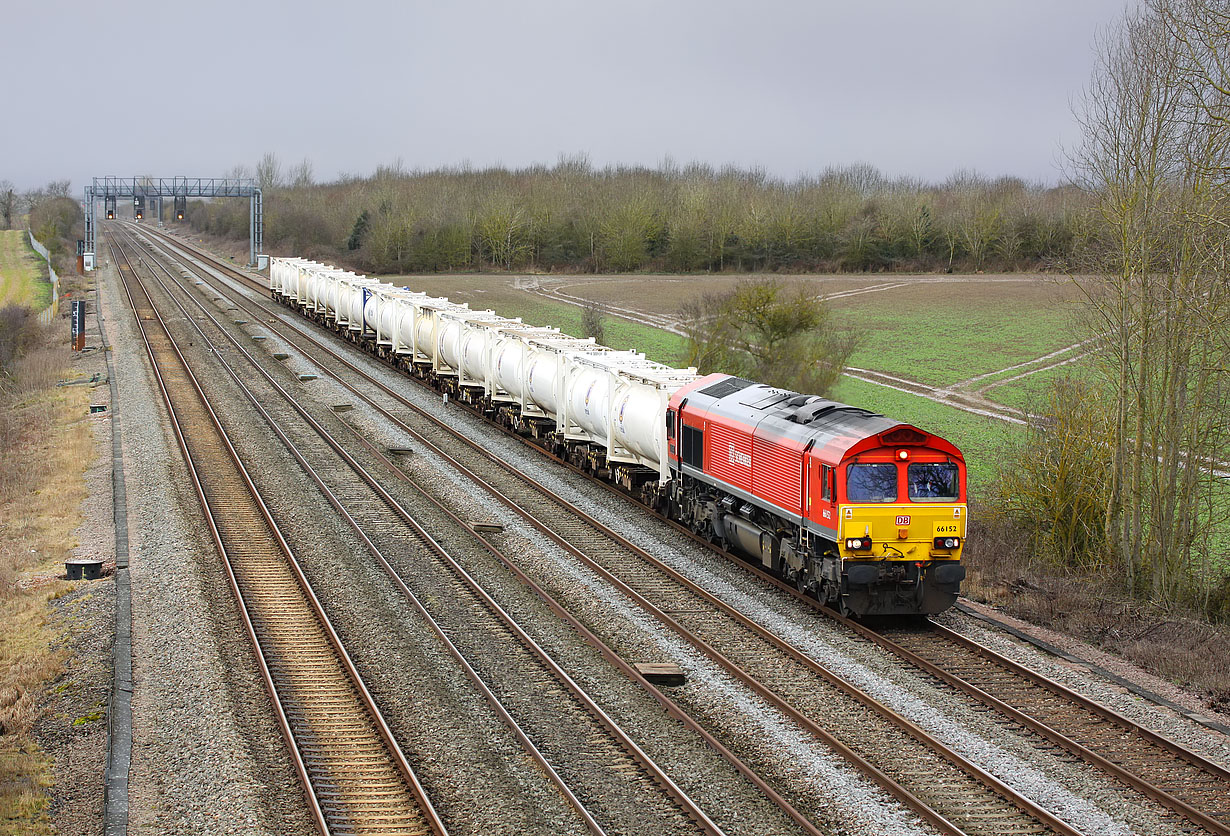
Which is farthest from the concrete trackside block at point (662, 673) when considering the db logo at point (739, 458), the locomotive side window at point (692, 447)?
the locomotive side window at point (692, 447)

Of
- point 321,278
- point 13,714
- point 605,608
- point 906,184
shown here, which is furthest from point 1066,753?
point 906,184

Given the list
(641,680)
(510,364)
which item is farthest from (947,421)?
(641,680)

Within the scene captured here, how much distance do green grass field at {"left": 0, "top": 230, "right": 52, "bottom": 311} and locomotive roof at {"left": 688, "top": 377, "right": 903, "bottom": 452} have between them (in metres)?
56.0

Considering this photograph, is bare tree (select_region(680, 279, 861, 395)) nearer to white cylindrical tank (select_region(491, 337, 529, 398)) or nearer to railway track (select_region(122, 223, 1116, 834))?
white cylindrical tank (select_region(491, 337, 529, 398))

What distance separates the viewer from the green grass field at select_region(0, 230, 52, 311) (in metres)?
71.6

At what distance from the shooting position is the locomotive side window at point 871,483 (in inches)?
677

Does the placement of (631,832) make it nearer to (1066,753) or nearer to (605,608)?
(1066,753)

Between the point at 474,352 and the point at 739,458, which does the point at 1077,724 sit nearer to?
the point at 739,458

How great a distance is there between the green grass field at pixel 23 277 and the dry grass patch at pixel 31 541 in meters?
29.9

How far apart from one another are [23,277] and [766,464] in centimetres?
8422

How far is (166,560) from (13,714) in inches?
272

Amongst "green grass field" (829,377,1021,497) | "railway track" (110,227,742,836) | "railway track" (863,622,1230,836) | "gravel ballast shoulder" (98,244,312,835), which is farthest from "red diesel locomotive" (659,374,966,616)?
"green grass field" (829,377,1021,497)

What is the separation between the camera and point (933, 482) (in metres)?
17.7

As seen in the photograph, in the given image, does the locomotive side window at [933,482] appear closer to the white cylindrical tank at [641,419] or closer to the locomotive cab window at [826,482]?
the locomotive cab window at [826,482]
